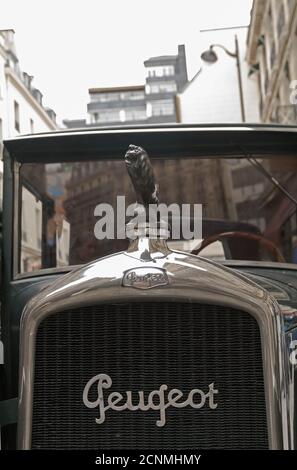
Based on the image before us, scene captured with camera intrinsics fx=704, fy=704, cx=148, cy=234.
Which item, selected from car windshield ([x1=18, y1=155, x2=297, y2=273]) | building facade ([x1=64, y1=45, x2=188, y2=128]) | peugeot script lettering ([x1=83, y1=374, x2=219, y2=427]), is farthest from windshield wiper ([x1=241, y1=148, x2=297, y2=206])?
peugeot script lettering ([x1=83, y1=374, x2=219, y2=427])

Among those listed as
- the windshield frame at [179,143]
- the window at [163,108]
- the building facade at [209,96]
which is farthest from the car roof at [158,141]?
the window at [163,108]

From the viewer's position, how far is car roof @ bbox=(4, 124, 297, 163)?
318 centimetres

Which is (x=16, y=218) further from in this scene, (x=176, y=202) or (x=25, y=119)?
(x=176, y=202)

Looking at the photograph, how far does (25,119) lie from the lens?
10.6 ft

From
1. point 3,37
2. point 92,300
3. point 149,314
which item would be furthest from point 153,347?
point 3,37

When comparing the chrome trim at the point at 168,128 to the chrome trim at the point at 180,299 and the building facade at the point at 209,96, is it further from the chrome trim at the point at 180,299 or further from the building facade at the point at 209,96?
the chrome trim at the point at 180,299

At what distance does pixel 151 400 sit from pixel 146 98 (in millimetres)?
1684

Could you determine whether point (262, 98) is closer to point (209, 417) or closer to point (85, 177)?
point (85, 177)

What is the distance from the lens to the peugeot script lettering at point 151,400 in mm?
2193

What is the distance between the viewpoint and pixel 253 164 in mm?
3281

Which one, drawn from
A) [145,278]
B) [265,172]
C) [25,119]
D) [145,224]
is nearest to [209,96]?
[265,172]

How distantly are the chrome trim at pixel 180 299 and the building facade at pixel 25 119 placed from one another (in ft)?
2.90

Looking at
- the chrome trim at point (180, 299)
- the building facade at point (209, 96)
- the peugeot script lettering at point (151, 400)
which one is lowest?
the peugeot script lettering at point (151, 400)

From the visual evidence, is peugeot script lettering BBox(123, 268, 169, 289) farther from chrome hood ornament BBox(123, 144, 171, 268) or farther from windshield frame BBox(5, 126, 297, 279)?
windshield frame BBox(5, 126, 297, 279)
